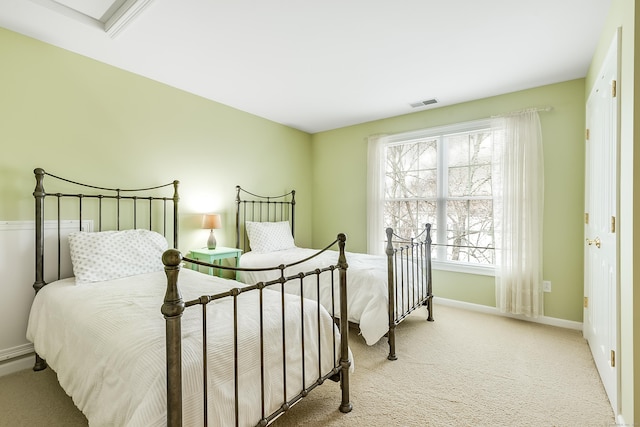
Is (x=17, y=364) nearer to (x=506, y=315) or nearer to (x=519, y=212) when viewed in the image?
(x=506, y=315)

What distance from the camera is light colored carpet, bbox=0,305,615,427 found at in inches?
67.2

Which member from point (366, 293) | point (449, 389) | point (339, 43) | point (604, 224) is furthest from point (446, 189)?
point (449, 389)

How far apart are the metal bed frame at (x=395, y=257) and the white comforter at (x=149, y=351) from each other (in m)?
0.85

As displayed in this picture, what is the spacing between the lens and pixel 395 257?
8.48ft

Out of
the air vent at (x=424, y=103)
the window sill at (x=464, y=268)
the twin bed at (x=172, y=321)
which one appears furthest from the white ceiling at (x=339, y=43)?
the window sill at (x=464, y=268)

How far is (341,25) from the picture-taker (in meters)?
2.12

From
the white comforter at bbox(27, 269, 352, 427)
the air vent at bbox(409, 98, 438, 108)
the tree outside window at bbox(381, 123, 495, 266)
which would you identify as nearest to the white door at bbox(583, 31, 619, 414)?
the tree outside window at bbox(381, 123, 495, 266)

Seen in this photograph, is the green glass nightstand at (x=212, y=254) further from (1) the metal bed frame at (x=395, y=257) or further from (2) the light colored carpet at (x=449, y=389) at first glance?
(2) the light colored carpet at (x=449, y=389)

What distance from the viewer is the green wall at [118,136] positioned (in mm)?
2250

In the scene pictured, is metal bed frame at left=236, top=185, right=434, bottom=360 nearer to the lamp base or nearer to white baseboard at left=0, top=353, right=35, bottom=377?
the lamp base

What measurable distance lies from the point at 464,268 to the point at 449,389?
188cm

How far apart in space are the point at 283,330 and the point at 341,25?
2.03 meters

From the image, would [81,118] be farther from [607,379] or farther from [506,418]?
[607,379]

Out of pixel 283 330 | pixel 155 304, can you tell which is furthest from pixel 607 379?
pixel 155 304
